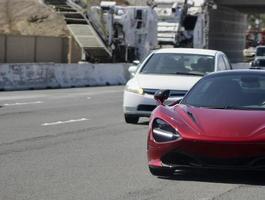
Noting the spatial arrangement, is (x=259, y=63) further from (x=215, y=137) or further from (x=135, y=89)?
(x=215, y=137)

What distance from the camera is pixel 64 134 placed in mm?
14055

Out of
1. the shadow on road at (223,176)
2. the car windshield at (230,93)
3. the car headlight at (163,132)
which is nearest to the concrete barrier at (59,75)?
the car windshield at (230,93)

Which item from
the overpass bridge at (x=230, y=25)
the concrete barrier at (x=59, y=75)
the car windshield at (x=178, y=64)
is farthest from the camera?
the overpass bridge at (x=230, y=25)

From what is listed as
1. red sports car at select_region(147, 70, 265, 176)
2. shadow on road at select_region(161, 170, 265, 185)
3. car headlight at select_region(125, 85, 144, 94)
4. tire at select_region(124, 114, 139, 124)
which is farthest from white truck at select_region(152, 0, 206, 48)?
shadow on road at select_region(161, 170, 265, 185)

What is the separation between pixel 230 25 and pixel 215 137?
57.6 metres

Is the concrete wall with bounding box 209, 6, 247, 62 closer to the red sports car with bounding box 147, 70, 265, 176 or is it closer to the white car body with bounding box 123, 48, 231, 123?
the white car body with bounding box 123, 48, 231, 123

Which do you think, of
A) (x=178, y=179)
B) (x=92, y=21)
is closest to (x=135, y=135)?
(x=178, y=179)

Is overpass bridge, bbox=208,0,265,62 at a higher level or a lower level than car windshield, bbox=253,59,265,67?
lower

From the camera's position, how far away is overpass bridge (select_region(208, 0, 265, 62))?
183ft

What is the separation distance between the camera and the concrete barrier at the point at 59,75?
30.0 m

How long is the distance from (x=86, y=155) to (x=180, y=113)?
252 cm

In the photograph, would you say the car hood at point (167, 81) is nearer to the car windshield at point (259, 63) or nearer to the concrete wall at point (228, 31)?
the car windshield at point (259, 63)

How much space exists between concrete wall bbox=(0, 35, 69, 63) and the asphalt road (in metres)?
28.3

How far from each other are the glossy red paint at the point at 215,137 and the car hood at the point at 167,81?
614 cm
